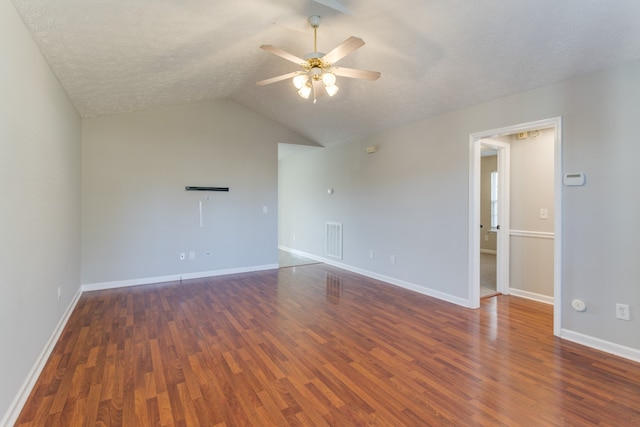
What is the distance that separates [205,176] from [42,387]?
143 inches

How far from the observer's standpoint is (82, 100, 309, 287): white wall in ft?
14.9

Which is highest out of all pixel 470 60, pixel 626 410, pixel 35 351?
pixel 470 60

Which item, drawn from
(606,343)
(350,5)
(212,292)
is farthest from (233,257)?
(606,343)

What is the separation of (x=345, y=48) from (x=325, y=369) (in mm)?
2376

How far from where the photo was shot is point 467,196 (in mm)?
3705

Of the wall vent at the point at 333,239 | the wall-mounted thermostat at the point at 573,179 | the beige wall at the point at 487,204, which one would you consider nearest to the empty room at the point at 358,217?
the wall-mounted thermostat at the point at 573,179

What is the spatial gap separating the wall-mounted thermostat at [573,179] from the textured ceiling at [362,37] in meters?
0.88

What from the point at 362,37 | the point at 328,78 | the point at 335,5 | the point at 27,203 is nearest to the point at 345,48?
the point at 328,78

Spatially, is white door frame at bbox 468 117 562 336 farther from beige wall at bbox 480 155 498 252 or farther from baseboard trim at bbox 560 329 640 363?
beige wall at bbox 480 155 498 252

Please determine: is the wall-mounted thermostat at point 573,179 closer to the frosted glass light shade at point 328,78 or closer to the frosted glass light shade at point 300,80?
the frosted glass light shade at point 328,78

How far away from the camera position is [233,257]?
552 cm

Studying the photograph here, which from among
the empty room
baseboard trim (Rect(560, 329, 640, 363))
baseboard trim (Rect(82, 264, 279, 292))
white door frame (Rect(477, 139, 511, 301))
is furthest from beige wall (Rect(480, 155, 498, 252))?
baseboard trim (Rect(82, 264, 279, 292))

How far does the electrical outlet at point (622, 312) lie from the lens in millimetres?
2527

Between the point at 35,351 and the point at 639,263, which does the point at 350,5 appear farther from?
the point at 35,351
